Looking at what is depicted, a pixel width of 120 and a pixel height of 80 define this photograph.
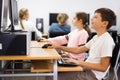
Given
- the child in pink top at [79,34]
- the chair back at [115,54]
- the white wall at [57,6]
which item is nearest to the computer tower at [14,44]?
the chair back at [115,54]

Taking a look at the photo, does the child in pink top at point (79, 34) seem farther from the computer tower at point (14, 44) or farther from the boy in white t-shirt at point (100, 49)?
the computer tower at point (14, 44)

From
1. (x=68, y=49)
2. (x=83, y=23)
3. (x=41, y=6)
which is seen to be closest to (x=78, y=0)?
(x=41, y=6)

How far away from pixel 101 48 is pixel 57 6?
484 centimetres

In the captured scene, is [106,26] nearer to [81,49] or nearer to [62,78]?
[81,49]

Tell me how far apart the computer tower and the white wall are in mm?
4703

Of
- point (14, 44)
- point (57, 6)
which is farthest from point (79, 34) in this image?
point (57, 6)

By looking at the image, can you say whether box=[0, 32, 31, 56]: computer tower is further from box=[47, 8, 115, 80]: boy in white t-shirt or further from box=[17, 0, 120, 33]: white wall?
box=[17, 0, 120, 33]: white wall

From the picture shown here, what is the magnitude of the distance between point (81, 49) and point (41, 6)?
440 cm

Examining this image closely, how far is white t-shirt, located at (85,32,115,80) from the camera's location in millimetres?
2107

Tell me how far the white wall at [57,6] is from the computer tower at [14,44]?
470 cm

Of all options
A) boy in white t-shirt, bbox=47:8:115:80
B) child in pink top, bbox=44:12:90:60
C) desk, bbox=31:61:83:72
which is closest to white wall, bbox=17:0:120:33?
child in pink top, bbox=44:12:90:60

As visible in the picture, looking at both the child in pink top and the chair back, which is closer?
the chair back

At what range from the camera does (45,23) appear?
6.91 metres

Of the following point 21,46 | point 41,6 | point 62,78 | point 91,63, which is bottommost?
point 62,78
